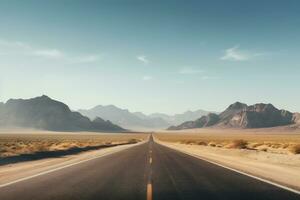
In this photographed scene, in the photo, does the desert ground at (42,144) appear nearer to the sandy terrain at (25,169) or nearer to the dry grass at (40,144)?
the dry grass at (40,144)

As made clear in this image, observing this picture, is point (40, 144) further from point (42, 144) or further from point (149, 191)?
point (149, 191)

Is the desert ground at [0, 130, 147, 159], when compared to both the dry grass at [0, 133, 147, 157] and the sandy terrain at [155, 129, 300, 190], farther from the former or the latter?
the sandy terrain at [155, 129, 300, 190]

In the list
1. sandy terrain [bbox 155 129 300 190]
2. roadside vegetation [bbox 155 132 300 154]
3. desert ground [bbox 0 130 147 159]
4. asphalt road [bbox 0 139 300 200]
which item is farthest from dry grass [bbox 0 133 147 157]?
roadside vegetation [bbox 155 132 300 154]

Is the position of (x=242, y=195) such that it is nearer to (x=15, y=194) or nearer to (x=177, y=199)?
(x=177, y=199)

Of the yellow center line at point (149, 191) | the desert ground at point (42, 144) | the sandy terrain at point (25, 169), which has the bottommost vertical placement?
the yellow center line at point (149, 191)

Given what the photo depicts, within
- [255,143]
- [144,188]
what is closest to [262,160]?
[144,188]

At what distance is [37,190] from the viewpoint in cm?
1141

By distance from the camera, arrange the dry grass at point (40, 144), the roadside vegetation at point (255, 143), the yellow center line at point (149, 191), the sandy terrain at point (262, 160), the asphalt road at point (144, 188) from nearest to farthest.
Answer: the yellow center line at point (149, 191) < the asphalt road at point (144, 188) < the sandy terrain at point (262, 160) < the dry grass at point (40, 144) < the roadside vegetation at point (255, 143)

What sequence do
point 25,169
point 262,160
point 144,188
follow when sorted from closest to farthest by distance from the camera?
point 144,188 < point 25,169 < point 262,160

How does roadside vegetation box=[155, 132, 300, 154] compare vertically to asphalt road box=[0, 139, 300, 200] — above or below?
above

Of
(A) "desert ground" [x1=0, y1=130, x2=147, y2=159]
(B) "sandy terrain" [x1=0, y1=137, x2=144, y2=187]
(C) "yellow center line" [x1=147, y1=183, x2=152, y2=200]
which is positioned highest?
(A) "desert ground" [x1=0, y1=130, x2=147, y2=159]

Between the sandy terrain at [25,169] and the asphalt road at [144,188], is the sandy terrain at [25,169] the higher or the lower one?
the higher one

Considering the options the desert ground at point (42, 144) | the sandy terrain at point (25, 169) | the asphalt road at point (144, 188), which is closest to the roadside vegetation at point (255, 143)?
the desert ground at point (42, 144)

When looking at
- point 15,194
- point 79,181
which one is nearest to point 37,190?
point 15,194
